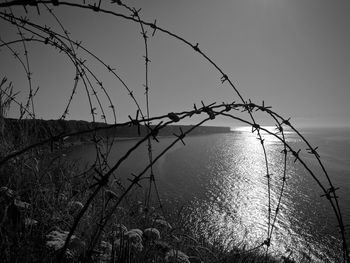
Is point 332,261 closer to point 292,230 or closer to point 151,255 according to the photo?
point 292,230

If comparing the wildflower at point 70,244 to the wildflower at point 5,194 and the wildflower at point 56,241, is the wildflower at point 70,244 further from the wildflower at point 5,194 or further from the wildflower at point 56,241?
the wildflower at point 5,194

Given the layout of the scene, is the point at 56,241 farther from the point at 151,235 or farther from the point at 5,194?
the point at 151,235

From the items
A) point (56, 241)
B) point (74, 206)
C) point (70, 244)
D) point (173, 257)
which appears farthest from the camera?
point (74, 206)

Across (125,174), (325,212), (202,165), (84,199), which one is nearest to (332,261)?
(325,212)

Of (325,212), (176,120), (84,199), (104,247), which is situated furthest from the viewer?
(325,212)

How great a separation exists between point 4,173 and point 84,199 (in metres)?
1.44

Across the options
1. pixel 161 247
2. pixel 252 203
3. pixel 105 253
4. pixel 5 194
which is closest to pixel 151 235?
pixel 161 247

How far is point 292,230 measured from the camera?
55.0 feet

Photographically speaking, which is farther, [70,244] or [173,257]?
[173,257]

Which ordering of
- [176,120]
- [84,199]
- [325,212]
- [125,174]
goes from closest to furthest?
[176,120] → [84,199] → [325,212] → [125,174]

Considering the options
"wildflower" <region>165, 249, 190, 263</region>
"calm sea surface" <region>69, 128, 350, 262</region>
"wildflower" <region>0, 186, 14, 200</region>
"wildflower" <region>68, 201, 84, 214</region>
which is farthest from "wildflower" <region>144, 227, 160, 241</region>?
"calm sea surface" <region>69, 128, 350, 262</region>

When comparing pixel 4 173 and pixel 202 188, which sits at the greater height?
pixel 4 173

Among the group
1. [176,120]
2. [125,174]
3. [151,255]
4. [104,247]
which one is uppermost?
[176,120]

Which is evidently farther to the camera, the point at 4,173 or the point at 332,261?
the point at 332,261
